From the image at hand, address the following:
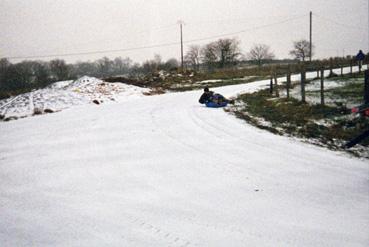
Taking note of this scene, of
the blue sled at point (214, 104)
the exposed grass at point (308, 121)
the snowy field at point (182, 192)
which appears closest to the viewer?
the snowy field at point (182, 192)

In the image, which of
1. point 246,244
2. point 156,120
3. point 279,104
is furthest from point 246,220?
point 279,104

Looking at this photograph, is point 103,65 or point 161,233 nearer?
point 161,233

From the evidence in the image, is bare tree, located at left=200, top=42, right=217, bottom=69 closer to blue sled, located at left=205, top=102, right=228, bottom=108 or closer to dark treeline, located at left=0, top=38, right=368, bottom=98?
dark treeline, located at left=0, top=38, right=368, bottom=98

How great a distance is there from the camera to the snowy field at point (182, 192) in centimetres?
378

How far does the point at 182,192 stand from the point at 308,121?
7029 millimetres

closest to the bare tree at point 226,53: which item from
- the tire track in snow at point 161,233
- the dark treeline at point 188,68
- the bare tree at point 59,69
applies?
the dark treeline at point 188,68

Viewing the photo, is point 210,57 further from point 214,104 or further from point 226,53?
point 214,104

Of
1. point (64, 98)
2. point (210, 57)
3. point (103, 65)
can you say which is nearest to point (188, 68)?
point (210, 57)

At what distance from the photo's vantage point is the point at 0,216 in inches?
174

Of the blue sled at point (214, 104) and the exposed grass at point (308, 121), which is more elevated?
the blue sled at point (214, 104)

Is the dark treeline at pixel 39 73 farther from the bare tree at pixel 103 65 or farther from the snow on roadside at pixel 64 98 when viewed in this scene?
the bare tree at pixel 103 65

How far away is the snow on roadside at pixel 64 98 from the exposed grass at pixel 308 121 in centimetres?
1121

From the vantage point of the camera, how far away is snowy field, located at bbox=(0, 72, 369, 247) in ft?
12.4

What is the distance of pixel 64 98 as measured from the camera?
65.7 feet
